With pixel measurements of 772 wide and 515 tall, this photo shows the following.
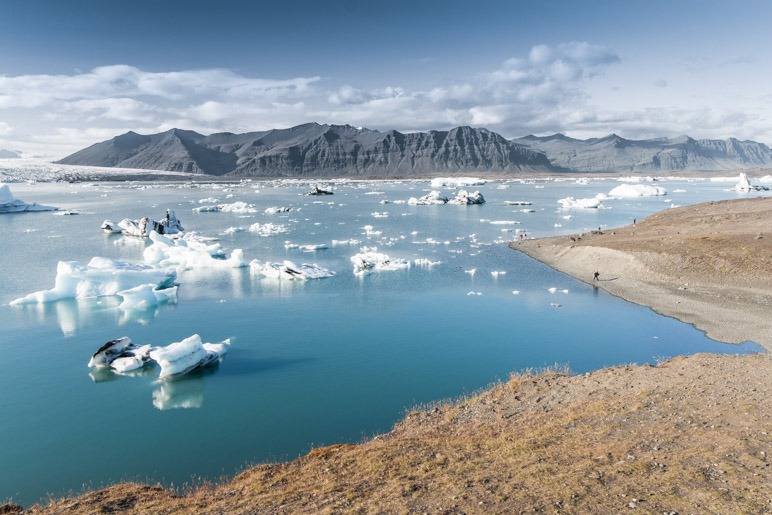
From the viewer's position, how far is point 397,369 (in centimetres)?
1895

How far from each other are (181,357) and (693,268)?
28580 mm

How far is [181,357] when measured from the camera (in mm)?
17766

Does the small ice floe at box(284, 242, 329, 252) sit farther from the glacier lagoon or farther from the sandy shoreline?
the sandy shoreline

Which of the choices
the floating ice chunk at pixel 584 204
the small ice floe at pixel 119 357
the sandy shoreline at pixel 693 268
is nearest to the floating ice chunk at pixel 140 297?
the small ice floe at pixel 119 357

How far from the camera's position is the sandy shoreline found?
23.9 meters

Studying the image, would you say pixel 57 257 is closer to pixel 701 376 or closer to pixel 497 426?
pixel 497 426

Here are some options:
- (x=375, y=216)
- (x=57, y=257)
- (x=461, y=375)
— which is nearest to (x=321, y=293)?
(x=461, y=375)

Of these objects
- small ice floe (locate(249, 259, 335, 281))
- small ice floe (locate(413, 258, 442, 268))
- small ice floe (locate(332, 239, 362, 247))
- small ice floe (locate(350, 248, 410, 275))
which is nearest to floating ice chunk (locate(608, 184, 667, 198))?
small ice floe (locate(332, 239, 362, 247))

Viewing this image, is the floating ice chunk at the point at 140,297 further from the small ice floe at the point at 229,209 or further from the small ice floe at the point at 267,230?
the small ice floe at the point at 229,209

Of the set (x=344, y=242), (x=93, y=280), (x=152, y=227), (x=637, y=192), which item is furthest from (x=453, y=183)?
(x=93, y=280)

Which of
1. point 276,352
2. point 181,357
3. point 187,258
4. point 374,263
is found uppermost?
point 187,258

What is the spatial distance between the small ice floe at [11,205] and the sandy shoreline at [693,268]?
245 ft

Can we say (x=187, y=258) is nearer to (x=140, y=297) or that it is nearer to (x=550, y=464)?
(x=140, y=297)

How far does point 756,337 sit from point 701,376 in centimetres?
942
